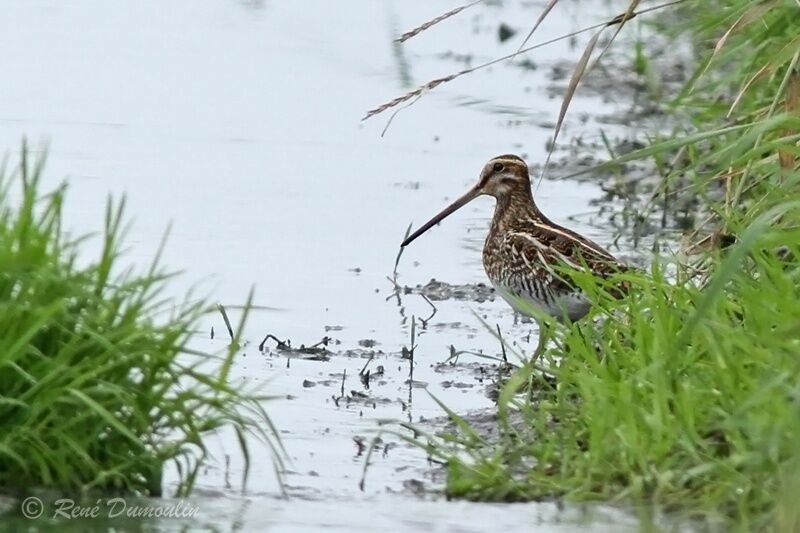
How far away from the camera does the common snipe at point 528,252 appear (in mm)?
7250

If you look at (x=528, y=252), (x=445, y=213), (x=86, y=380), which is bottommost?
(x=86, y=380)

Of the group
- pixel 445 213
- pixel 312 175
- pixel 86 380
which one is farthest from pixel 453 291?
pixel 86 380

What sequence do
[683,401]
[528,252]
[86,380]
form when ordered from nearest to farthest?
[86,380]
[683,401]
[528,252]

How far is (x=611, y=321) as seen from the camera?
19.9 feet

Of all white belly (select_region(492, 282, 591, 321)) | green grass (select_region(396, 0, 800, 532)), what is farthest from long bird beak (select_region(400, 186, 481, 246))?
green grass (select_region(396, 0, 800, 532))

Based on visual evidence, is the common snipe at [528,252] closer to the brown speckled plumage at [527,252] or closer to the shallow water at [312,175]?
the brown speckled plumage at [527,252]

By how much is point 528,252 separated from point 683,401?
256cm

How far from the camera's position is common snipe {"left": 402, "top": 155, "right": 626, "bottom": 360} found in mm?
7250

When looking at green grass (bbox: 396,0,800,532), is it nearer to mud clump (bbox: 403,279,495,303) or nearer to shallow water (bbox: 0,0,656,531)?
shallow water (bbox: 0,0,656,531)

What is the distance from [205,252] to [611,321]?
2.82m

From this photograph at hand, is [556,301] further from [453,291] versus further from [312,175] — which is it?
[312,175]

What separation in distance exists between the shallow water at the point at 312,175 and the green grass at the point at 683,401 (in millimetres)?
161

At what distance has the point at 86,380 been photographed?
4.95 meters

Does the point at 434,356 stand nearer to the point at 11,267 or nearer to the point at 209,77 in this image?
the point at 11,267
